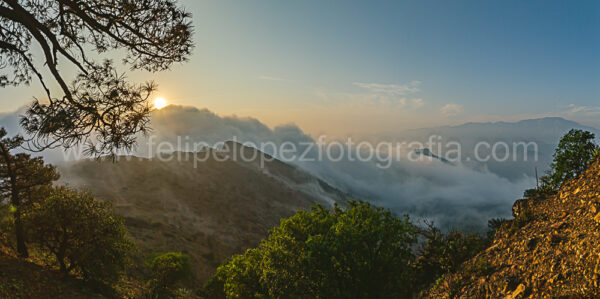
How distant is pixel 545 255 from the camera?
386 inches

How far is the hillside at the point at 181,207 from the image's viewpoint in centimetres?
8215

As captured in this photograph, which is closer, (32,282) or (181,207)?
(32,282)

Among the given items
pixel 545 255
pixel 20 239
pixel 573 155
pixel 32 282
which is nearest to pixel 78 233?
pixel 32 282

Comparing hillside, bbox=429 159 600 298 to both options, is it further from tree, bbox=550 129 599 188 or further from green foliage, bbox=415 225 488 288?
tree, bbox=550 129 599 188

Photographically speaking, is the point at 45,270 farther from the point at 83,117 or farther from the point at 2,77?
the point at 83,117

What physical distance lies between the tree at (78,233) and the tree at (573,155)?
38.3 m

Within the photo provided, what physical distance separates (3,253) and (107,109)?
15.0m

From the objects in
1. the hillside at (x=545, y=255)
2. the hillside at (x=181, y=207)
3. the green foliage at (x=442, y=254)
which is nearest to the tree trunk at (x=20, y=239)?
the hillside at (x=545, y=255)

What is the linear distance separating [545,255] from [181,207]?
149142 mm

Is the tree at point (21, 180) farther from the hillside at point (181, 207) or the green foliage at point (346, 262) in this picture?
the hillside at point (181, 207)

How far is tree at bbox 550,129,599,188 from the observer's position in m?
25.5

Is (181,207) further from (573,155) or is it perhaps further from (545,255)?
(545,255)

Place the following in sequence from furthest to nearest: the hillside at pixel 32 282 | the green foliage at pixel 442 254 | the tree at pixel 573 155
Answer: the tree at pixel 573 155 → the green foliage at pixel 442 254 → the hillside at pixel 32 282

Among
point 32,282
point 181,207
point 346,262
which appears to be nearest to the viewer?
point 32,282
